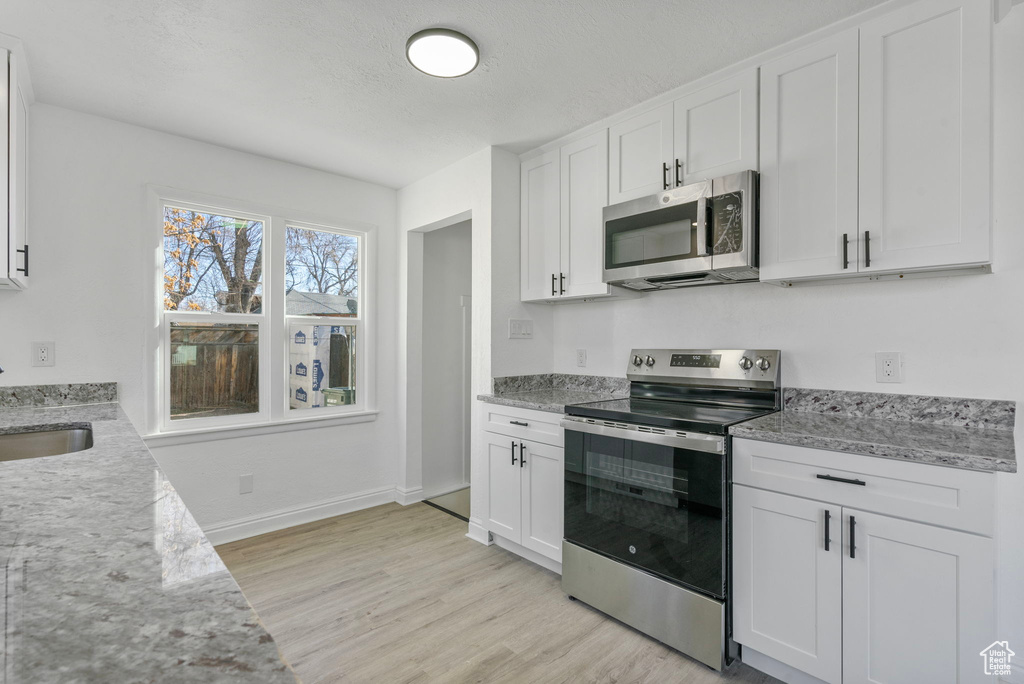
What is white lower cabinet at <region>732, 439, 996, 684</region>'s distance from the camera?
4.73ft

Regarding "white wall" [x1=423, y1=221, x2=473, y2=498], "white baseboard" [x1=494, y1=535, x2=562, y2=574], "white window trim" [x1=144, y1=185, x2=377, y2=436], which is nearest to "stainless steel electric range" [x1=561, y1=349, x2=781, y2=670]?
"white baseboard" [x1=494, y1=535, x2=562, y2=574]

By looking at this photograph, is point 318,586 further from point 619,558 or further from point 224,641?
point 224,641

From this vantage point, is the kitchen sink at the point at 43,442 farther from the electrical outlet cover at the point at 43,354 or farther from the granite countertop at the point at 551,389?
the granite countertop at the point at 551,389

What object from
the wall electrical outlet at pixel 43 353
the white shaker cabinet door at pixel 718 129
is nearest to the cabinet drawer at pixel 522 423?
the white shaker cabinet door at pixel 718 129

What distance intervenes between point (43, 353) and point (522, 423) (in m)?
2.42

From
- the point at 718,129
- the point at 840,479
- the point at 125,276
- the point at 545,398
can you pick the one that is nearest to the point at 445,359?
the point at 545,398

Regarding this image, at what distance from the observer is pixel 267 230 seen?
333 centimetres

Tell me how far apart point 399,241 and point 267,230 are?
0.94m

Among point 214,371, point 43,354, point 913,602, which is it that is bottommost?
point 913,602

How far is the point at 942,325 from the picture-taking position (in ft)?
6.31

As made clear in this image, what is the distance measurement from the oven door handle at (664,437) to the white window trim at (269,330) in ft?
6.47

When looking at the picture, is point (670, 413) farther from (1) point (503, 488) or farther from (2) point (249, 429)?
(2) point (249, 429)

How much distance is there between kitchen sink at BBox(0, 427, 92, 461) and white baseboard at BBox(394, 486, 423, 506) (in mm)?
2162

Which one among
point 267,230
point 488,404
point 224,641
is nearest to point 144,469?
point 224,641
